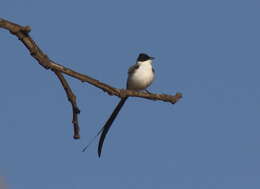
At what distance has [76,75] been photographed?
333cm

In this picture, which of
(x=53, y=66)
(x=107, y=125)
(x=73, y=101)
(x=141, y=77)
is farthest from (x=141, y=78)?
(x=53, y=66)

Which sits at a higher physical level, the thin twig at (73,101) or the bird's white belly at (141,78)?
the bird's white belly at (141,78)

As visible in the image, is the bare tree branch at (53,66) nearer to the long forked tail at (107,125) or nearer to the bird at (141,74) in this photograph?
the long forked tail at (107,125)

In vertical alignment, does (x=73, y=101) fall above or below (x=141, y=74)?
below

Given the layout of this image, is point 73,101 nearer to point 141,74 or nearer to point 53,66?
point 53,66

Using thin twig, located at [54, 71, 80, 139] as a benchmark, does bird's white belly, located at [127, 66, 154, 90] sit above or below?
above

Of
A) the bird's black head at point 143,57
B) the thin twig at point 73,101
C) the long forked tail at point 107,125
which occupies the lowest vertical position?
the thin twig at point 73,101

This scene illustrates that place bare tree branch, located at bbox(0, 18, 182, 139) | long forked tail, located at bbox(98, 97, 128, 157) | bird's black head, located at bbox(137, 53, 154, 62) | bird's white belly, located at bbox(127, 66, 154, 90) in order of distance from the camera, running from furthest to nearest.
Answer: bird's black head, located at bbox(137, 53, 154, 62), bird's white belly, located at bbox(127, 66, 154, 90), long forked tail, located at bbox(98, 97, 128, 157), bare tree branch, located at bbox(0, 18, 182, 139)

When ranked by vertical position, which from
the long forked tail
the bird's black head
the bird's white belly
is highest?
the bird's black head

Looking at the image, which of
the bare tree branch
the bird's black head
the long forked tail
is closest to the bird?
the bird's black head

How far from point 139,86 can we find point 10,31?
6037 mm

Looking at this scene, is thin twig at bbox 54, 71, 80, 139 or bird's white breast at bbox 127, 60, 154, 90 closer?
thin twig at bbox 54, 71, 80, 139

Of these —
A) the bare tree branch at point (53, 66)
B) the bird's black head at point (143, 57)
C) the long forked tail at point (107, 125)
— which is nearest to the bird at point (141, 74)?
the bird's black head at point (143, 57)

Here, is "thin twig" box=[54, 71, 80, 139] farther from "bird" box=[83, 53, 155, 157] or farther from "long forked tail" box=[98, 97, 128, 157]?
"bird" box=[83, 53, 155, 157]
